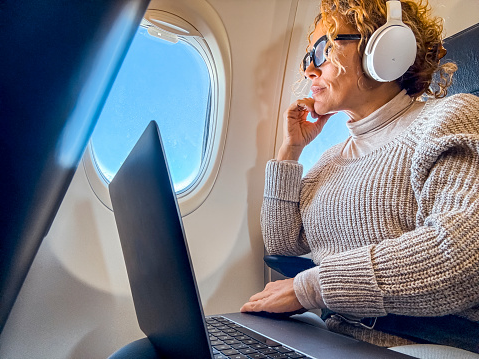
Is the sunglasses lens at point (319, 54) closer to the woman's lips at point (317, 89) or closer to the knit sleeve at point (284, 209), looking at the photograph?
the woman's lips at point (317, 89)

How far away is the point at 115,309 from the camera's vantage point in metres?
1.34

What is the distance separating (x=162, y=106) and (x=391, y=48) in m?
0.94

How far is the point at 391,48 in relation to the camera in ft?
3.19

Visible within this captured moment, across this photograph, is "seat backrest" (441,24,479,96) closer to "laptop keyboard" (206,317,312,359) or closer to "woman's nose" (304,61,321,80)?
"woman's nose" (304,61,321,80)

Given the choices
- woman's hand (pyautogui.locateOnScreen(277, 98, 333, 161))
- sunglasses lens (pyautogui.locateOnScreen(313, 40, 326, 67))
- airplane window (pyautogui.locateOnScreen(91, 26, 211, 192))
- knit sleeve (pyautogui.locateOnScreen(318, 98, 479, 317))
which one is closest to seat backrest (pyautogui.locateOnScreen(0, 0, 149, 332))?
knit sleeve (pyautogui.locateOnScreen(318, 98, 479, 317))

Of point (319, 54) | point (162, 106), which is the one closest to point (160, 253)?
point (319, 54)

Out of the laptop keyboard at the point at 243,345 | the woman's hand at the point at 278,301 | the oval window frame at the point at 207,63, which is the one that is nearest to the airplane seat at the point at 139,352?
the laptop keyboard at the point at 243,345

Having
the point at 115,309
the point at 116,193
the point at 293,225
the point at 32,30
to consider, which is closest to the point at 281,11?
the point at 293,225

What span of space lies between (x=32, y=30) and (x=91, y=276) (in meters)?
1.23

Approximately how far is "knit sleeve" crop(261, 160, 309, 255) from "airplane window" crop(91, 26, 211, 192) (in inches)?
18.6

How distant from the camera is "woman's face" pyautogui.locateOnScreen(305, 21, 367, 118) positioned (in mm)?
1097

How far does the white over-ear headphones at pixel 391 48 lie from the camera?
0.97 meters

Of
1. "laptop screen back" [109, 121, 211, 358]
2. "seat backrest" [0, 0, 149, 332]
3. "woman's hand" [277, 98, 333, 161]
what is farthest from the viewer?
"woman's hand" [277, 98, 333, 161]

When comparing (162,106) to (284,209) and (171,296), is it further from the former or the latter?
(171,296)
